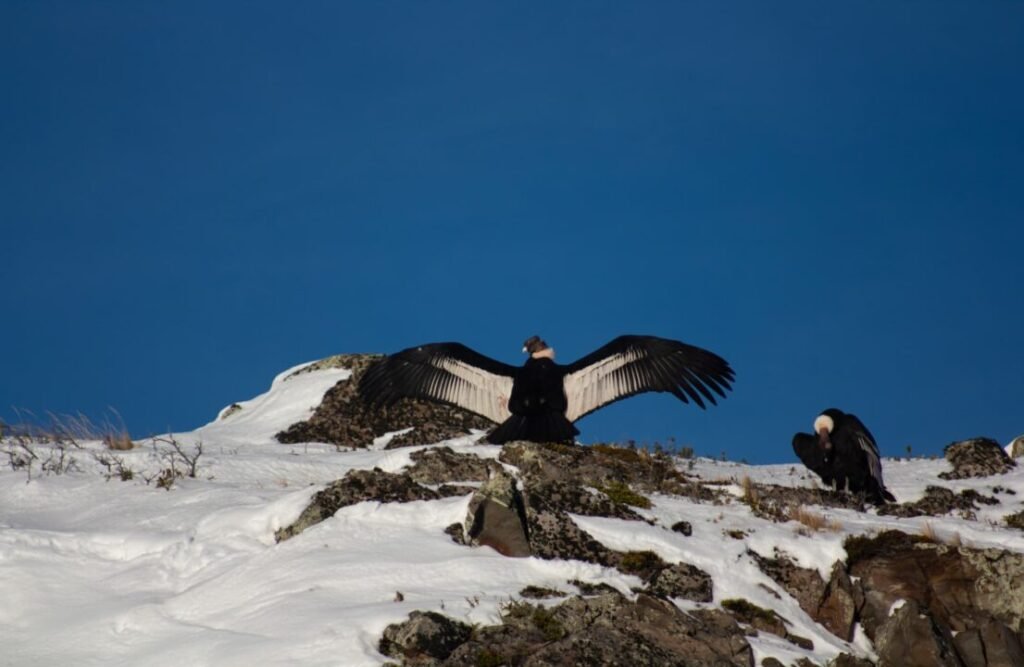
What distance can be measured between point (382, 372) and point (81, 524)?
6270mm

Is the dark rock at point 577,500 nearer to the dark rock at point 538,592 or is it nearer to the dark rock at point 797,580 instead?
the dark rock at point 797,580

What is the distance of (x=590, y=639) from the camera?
814cm

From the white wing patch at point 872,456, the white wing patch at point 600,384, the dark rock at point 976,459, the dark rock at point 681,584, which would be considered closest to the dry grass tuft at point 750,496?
the white wing patch at point 872,456

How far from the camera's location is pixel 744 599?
9.70 metres

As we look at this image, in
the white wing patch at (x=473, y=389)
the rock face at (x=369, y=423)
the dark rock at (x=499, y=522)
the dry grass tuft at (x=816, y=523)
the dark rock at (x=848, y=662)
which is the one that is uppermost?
the rock face at (x=369, y=423)

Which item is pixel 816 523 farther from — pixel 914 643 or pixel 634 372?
pixel 634 372

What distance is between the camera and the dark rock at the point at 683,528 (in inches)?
425

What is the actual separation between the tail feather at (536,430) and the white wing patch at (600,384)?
642mm

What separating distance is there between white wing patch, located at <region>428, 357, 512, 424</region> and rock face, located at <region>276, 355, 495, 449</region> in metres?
2.58

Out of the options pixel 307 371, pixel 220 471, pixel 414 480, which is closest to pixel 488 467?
pixel 414 480

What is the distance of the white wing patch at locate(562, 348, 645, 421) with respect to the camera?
1592 centimetres

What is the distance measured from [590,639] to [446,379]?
28.6ft

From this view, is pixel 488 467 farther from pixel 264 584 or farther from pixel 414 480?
pixel 264 584

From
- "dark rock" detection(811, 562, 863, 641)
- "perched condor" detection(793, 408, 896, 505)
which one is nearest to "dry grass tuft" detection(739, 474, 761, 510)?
"dark rock" detection(811, 562, 863, 641)
